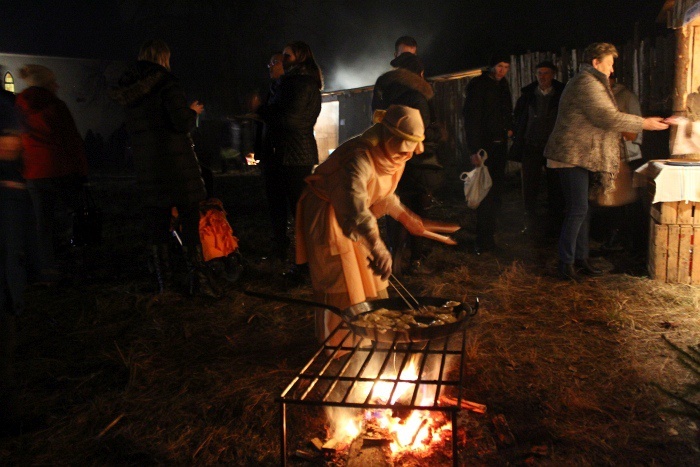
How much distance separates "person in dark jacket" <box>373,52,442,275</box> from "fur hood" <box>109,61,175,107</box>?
2.25m

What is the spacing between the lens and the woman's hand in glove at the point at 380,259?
9.64 ft

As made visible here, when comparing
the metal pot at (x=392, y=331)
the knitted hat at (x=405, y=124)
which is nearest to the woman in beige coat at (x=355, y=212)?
the knitted hat at (x=405, y=124)

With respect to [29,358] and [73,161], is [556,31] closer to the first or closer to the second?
[73,161]

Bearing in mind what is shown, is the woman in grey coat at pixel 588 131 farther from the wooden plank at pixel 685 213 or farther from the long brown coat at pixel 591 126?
the wooden plank at pixel 685 213

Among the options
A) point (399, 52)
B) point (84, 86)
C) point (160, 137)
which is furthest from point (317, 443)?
point (84, 86)

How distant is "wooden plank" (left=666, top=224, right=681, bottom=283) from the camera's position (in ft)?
18.0

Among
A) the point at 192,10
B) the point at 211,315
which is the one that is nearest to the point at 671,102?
the point at 211,315

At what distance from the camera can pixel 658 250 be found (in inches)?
220

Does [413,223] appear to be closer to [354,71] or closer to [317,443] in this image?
[317,443]

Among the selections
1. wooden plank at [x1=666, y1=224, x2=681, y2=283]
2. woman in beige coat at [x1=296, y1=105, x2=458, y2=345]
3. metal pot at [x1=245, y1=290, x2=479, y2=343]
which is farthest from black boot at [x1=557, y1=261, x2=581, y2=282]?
metal pot at [x1=245, y1=290, x2=479, y2=343]

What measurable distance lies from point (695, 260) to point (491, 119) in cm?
254

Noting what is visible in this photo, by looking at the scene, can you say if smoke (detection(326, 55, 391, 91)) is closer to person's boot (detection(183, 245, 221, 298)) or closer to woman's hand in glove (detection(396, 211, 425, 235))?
person's boot (detection(183, 245, 221, 298))

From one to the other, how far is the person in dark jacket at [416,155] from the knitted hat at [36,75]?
3261 mm

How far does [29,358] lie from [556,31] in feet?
58.7
